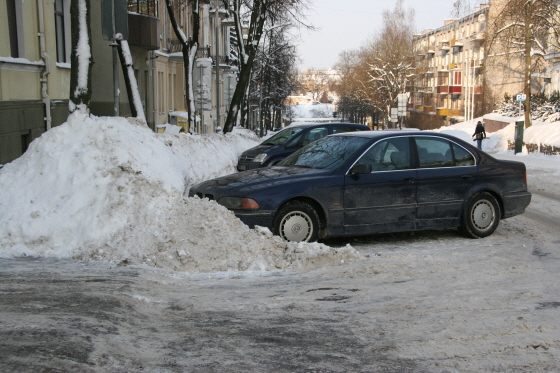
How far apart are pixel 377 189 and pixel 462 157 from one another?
1580 mm

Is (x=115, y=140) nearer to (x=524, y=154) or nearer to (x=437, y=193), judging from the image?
(x=437, y=193)

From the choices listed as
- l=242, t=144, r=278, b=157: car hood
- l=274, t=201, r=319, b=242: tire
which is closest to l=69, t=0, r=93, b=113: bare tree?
l=274, t=201, r=319, b=242: tire

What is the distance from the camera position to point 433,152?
9305 mm

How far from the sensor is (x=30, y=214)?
7.69 meters

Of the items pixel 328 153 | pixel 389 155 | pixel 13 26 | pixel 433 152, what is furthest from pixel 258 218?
pixel 13 26

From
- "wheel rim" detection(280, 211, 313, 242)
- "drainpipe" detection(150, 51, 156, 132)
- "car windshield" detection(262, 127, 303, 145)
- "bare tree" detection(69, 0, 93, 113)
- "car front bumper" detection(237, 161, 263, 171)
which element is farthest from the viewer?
"drainpipe" detection(150, 51, 156, 132)

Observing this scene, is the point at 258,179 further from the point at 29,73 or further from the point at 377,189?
the point at 29,73

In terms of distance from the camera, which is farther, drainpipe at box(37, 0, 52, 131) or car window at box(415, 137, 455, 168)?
drainpipe at box(37, 0, 52, 131)

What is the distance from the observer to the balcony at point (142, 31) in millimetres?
25195

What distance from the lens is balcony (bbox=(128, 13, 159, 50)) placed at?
2520 centimetres

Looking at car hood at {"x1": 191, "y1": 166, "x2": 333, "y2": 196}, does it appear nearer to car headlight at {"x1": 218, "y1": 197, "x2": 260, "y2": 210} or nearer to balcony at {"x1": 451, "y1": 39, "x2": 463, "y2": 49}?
car headlight at {"x1": 218, "y1": 197, "x2": 260, "y2": 210}

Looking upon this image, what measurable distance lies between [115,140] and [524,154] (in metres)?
26.9

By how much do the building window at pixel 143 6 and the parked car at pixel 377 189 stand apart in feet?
60.0

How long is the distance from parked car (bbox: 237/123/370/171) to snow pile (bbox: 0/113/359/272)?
Result: 807 centimetres
